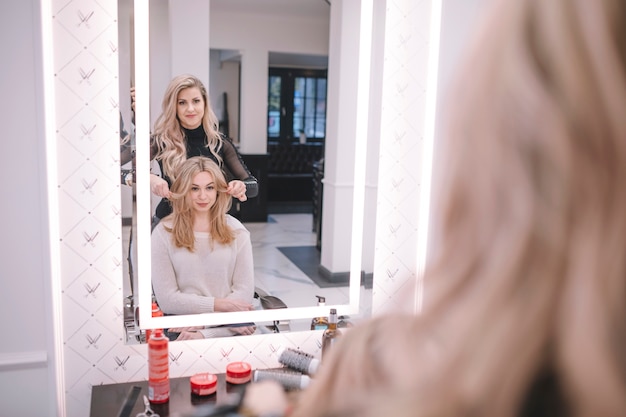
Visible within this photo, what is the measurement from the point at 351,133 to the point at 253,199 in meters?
0.32

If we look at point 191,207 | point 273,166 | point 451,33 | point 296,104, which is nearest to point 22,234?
point 191,207

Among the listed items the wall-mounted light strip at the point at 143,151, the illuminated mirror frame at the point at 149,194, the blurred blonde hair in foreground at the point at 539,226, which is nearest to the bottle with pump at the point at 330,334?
the illuminated mirror frame at the point at 149,194

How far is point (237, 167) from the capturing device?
1415 mm

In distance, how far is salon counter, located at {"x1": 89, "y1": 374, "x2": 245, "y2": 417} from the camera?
1237 millimetres

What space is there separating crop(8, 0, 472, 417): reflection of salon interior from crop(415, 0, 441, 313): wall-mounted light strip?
2cm

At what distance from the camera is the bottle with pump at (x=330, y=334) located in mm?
1412

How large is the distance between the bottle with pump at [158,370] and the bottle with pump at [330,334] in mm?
394

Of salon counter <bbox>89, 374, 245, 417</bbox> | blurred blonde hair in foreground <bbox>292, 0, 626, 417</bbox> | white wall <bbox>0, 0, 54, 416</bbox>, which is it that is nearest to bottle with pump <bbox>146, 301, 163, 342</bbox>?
salon counter <bbox>89, 374, 245, 417</bbox>

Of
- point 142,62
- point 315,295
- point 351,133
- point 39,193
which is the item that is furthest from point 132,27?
point 315,295

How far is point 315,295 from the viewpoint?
5.02ft

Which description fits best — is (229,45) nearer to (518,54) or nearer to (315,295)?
(315,295)

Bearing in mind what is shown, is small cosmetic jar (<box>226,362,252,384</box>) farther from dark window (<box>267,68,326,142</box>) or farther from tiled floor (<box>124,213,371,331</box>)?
dark window (<box>267,68,326,142</box>)

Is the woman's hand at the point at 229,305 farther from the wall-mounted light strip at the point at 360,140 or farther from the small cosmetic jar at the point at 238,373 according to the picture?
the wall-mounted light strip at the point at 360,140

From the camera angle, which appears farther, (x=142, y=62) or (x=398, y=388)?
(x=142, y=62)
